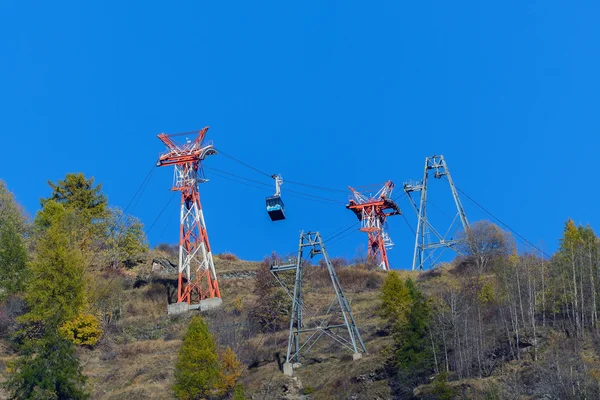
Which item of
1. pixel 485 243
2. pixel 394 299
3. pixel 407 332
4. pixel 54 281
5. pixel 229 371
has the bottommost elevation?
pixel 229 371

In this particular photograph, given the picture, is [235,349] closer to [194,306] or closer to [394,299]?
[394,299]

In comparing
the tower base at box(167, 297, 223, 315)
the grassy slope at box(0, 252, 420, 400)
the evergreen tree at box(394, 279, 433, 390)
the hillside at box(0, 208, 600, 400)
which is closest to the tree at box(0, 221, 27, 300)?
the hillside at box(0, 208, 600, 400)

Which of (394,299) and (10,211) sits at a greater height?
(10,211)

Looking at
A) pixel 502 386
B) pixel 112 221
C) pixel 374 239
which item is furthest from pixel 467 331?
pixel 112 221

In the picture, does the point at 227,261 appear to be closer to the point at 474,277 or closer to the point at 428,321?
the point at 474,277

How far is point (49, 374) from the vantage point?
1470 inches

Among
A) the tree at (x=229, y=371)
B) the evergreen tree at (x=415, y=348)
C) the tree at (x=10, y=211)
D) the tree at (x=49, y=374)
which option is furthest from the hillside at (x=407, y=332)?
the tree at (x=10, y=211)

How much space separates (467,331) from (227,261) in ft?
134

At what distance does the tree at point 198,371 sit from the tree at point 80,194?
34711mm

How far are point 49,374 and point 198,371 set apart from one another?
260 inches

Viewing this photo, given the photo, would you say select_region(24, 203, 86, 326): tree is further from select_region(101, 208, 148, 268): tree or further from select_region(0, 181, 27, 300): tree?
select_region(101, 208, 148, 268): tree

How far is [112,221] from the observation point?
72375 mm

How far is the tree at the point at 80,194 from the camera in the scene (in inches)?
2847

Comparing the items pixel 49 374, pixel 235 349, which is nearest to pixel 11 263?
pixel 235 349
